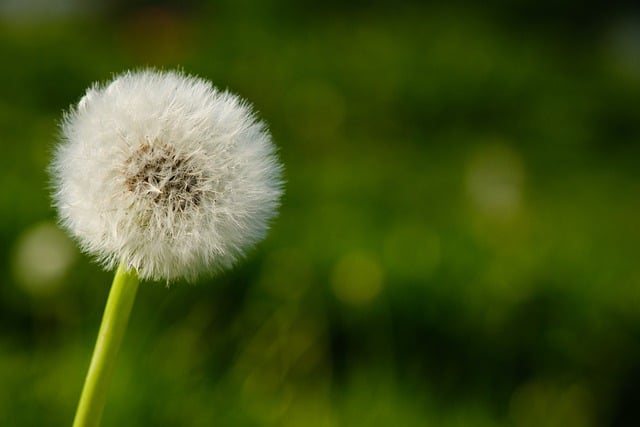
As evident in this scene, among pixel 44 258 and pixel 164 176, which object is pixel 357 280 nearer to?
pixel 44 258

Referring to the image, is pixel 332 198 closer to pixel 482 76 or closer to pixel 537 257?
pixel 537 257

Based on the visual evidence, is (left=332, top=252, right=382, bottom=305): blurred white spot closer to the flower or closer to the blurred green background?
the blurred green background

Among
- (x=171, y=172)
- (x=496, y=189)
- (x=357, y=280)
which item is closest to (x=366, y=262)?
(x=357, y=280)

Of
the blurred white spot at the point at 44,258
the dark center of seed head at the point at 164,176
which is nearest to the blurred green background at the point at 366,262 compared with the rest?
the blurred white spot at the point at 44,258

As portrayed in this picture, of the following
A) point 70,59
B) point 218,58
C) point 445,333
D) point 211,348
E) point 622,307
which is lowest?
point 211,348

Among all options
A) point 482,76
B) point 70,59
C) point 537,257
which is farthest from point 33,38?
point 537,257

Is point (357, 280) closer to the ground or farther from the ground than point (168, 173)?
farther from the ground
